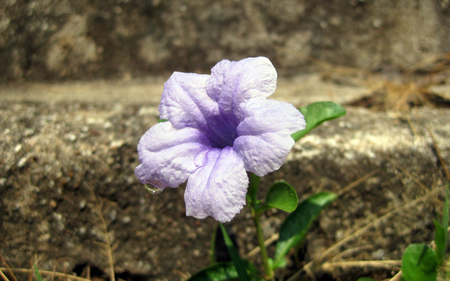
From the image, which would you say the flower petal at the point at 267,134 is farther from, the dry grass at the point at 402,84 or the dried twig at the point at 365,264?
the dry grass at the point at 402,84

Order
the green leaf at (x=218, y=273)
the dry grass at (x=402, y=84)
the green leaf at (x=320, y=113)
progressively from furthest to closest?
the dry grass at (x=402, y=84)
the green leaf at (x=218, y=273)
the green leaf at (x=320, y=113)

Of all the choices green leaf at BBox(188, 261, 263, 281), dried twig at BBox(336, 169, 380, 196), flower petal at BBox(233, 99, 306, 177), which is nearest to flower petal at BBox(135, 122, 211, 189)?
flower petal at BBox(233, 99, 306, 177)

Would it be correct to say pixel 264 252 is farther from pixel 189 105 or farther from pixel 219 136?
pixel 189 105

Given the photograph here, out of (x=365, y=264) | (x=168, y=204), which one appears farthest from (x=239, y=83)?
(x=365, y=264)

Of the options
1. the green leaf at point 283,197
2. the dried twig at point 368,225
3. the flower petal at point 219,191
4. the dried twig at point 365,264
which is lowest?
the dried twig at point 365,264

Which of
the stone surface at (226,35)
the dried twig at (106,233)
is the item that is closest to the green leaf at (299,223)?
the dried twig at (106,233)

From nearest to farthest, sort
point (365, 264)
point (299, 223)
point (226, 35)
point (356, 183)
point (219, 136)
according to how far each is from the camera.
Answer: point (219, 136) → point (299, 223) → point (365, 264) → point (356, 183) → point (226, 35)
